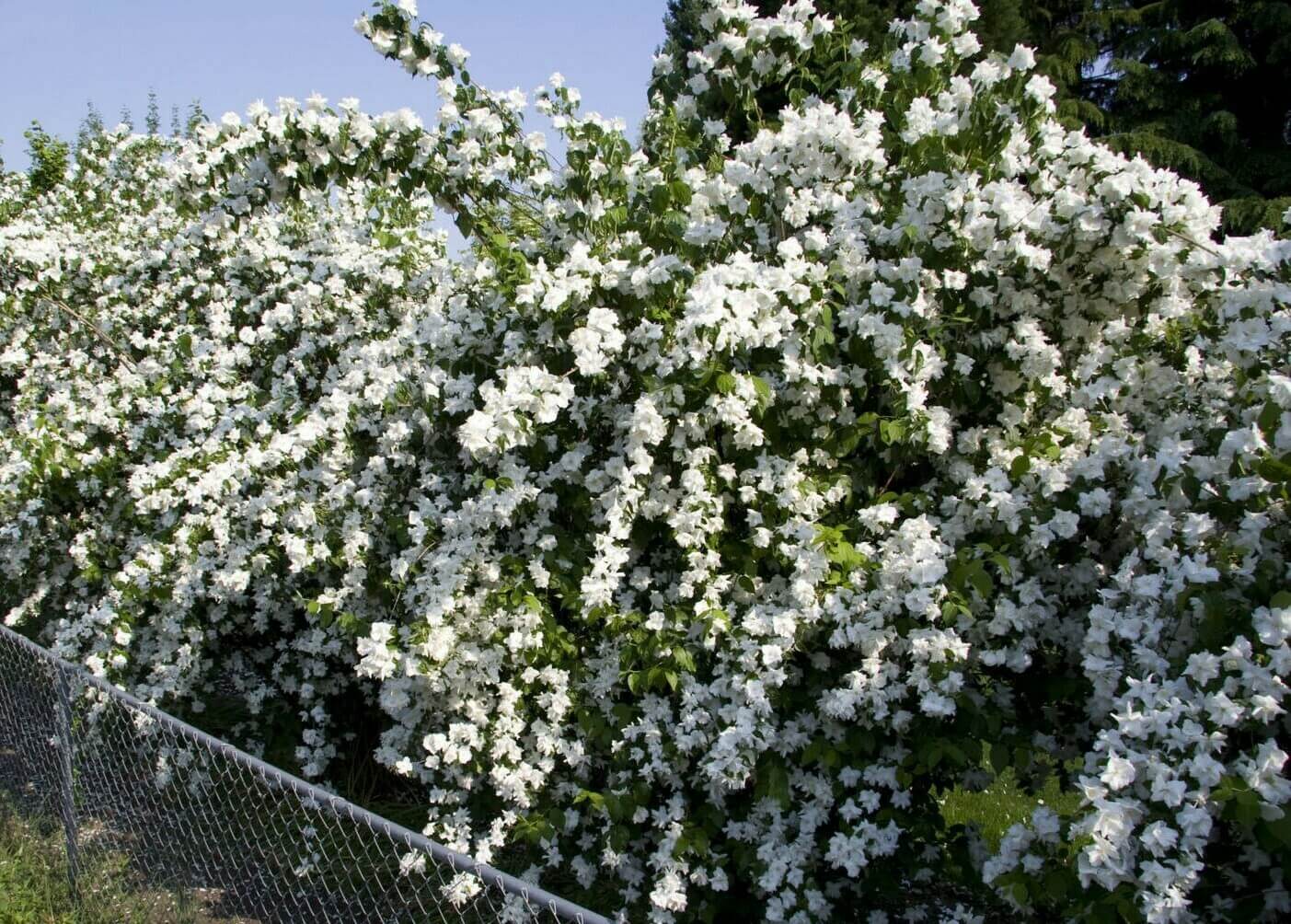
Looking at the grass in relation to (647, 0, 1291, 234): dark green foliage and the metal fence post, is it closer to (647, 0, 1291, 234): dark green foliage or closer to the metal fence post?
the metal fence post

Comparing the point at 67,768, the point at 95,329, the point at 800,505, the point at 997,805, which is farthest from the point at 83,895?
the point at 997,805

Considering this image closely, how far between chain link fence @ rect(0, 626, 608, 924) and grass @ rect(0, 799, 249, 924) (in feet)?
0.12

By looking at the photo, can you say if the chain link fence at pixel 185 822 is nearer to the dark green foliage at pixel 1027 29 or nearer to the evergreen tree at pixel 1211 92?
the dark green foliage at pixel 1027 29

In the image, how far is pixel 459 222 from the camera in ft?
15.1

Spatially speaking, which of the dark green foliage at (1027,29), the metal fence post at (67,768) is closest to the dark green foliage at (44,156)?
the dark green foliage at (1027,29)

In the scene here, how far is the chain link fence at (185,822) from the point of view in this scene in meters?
3.86

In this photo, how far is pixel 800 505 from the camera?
Result: 3.26 metres

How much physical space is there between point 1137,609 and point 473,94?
10.9 ft

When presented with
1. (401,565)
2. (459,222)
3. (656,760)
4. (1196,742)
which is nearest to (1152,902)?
(1196,742)

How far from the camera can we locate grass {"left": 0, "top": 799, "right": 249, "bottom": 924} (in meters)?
3.76

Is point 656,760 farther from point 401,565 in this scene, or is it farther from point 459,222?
point 459,222

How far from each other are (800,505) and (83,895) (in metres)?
3.03

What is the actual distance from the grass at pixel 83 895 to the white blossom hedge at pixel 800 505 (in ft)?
2.39

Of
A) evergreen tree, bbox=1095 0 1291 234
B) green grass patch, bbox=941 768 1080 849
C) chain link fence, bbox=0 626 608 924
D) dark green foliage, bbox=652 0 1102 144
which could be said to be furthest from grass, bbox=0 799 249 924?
evergreen tree, bbox=1095 0 1291 234
